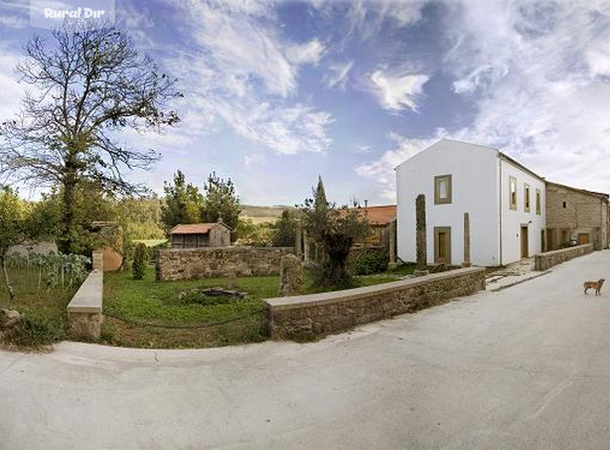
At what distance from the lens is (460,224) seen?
66.5 feet

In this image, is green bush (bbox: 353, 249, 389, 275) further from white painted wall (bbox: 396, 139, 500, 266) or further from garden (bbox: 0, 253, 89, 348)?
garden (bbox: 0, 253, 89, 348)

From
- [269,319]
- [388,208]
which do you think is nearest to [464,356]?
[269,319]

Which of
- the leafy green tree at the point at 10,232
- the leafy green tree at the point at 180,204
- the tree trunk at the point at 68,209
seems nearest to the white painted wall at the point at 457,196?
the tree trunk at the point at 68,209

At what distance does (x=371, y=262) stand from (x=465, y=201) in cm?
566

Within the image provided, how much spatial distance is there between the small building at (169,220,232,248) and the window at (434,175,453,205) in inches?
580

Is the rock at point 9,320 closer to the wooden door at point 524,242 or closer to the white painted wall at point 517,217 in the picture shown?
the white painted wall at point 517,217

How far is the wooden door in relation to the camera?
22.9 m

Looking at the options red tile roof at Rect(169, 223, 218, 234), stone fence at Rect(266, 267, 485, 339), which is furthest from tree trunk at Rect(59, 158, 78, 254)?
red tile roof at Rect(169, 223, 218, 234)

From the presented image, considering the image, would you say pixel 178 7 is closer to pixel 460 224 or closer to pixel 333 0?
pixel 333 0

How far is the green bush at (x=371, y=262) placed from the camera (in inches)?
782

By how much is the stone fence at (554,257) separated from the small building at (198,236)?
19173mm

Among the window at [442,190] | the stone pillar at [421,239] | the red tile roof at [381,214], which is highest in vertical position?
the window at [442,190]

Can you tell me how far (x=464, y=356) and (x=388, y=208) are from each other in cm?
2450

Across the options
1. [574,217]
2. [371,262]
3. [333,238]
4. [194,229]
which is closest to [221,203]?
[194,229]
